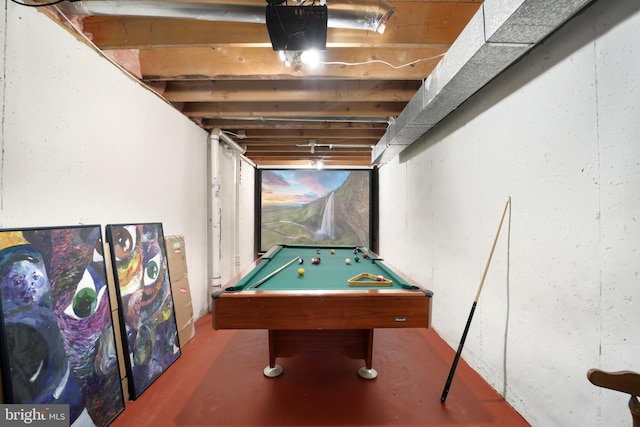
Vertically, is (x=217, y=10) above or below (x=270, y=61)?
below

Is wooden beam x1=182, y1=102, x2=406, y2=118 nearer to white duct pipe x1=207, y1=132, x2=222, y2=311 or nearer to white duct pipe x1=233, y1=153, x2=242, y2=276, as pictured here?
white duct pipe x1=207, y1=132, x2=222, y2=311

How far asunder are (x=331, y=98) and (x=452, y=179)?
1.46 m

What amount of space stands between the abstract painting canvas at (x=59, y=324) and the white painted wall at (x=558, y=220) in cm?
265

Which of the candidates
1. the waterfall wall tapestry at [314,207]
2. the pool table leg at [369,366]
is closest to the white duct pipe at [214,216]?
the pool table leg at [369,366]

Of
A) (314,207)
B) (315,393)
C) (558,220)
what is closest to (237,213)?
(314,207)

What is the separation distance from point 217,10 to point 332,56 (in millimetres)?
964

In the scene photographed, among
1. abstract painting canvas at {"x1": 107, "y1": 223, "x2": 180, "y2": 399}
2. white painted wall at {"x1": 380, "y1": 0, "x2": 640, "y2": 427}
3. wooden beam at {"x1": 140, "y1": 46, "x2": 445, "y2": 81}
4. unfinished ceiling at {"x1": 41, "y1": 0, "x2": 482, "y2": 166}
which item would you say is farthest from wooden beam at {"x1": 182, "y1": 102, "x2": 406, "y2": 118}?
abstract painting canvas at {"x1": 107, "y1": 223, "x2": 180, "y2": 399}

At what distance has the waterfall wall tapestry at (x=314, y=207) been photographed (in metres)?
6.54

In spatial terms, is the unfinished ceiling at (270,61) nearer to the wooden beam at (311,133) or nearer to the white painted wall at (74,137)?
the white painted wall at (74,137)

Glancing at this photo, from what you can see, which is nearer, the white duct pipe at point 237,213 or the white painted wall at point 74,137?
the white painted wall at point 74,137

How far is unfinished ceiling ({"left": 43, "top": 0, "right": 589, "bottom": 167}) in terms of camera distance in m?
1.35

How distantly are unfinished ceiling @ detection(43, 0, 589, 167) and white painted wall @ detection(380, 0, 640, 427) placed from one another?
0.22 metres

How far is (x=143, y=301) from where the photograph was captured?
6.05 ft

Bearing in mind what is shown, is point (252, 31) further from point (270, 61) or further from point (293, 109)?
point (293, 109)
